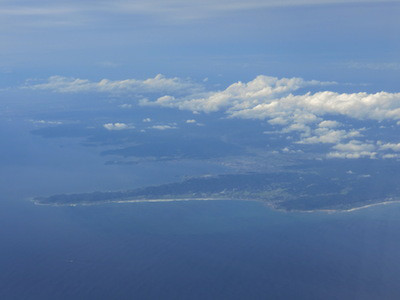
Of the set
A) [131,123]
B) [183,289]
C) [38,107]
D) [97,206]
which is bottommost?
[183,289]

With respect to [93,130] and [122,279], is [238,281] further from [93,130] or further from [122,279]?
[93,130]

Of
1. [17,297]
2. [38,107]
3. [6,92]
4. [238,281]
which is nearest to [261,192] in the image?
[238,281]

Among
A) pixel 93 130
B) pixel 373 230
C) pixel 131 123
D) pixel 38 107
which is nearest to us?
pixel 373 230

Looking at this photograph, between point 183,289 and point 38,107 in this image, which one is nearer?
point 183,289

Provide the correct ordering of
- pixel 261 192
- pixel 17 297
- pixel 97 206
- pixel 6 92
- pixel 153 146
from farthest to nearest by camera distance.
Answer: pixel 6 92, pixel 153 146, pixel 261 192, pixel 97 206, pixel 17 297

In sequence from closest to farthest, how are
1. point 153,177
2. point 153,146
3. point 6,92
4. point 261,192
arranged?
point 261,192 → point 153,177 → point 153,146 → point 6,92

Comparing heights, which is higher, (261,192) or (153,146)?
(153,146)

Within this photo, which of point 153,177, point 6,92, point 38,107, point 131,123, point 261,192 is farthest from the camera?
point 6,92

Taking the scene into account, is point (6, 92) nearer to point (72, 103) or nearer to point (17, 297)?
point (72, 103)

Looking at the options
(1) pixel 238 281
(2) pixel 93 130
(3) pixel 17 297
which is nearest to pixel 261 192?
(1) pixel 238 281
